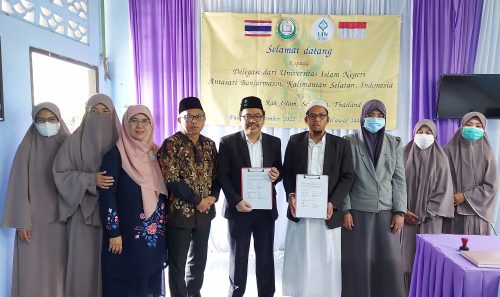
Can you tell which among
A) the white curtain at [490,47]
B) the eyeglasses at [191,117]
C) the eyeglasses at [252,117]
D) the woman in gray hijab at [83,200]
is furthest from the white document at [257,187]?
the white curtain at [490,47]

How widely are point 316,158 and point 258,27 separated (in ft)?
6.03

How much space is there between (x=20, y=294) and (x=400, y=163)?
8.38 feet

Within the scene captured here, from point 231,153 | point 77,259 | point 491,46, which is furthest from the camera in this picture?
point 491,46

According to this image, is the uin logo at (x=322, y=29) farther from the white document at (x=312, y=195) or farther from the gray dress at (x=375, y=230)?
the white document at (x=312, y=195)

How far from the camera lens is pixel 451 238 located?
1.86 meters

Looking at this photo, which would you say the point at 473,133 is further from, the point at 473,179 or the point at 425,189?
the point at 425,189

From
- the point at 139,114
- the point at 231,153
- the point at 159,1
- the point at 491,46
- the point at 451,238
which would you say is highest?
the point at 159,1

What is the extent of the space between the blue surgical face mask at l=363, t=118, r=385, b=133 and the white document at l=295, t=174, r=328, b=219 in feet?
1.66

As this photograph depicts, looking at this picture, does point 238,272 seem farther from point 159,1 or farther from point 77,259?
point 159,1

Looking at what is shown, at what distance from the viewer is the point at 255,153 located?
2.14 metres

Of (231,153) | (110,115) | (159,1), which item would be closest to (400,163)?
(231,153)

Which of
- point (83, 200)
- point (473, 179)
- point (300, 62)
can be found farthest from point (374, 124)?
point (83, 200)

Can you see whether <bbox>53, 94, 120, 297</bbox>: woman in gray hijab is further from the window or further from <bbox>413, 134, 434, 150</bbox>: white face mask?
<bbox>413, 134, 434, 150</bbox>: white face mask

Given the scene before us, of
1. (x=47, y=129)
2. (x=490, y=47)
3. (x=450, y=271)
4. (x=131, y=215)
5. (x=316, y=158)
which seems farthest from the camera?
(x=490, y=47)
